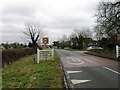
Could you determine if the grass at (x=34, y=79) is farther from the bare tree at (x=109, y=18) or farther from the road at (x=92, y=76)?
the bare tree at (x=109, y=18)

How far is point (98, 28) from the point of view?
34.9 meters

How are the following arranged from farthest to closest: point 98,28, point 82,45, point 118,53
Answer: point 82,45, point 98,28, point 118,53

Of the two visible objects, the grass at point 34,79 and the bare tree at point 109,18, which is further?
the bare tree at point 109,18

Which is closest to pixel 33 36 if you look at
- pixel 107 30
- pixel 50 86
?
pixel 107 30

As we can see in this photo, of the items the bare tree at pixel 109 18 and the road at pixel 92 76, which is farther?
the bare tree at pixel 109 18

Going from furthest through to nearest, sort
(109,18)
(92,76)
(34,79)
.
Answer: (109,18)
(92,76)
(34,79)

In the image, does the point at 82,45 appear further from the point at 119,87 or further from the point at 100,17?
the point at 119,87

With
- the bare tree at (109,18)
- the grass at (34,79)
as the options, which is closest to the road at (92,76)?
the grass at (34,79)

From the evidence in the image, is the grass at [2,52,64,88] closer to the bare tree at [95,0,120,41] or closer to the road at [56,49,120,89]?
the road at [56,49,120,89]

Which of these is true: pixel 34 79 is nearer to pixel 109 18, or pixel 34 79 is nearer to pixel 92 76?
pixel 92 76

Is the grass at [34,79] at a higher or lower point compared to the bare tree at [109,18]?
lower

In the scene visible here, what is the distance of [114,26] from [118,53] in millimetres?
7160

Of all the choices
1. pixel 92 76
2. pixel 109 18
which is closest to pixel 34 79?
pixel 92 76

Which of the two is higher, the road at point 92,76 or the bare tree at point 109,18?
the bare tree at point 109,18
